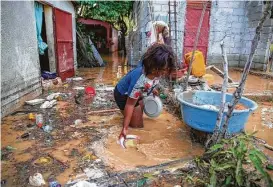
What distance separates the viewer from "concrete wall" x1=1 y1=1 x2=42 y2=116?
3.57 meters

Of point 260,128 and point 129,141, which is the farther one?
point 260,128

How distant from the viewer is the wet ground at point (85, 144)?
2.17m

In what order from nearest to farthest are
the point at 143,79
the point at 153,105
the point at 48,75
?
the point at 143,79
the point at 153,105
the point at 48,75

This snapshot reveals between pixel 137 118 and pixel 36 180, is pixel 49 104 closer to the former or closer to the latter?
pixel 137 118

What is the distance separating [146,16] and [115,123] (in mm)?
5288

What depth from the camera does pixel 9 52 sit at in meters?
3.69

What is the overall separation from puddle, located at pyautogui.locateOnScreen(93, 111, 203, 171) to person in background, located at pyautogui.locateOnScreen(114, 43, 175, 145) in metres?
0.20

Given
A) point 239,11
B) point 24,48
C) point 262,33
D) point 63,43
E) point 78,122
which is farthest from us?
point 239,11

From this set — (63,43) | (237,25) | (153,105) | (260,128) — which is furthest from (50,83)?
(237,25)

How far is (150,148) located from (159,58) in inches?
42.2

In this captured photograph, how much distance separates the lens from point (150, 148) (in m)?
2.66

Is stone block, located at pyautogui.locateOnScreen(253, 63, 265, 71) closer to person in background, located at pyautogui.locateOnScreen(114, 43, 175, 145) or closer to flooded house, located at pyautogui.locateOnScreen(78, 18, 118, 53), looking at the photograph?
person in background, located at pyautogui.locateOnScreen(114, 43, 175, 145)

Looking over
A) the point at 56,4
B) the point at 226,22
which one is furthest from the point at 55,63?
the point at 226,22

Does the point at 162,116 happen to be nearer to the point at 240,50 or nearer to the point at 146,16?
the point at 146,16
